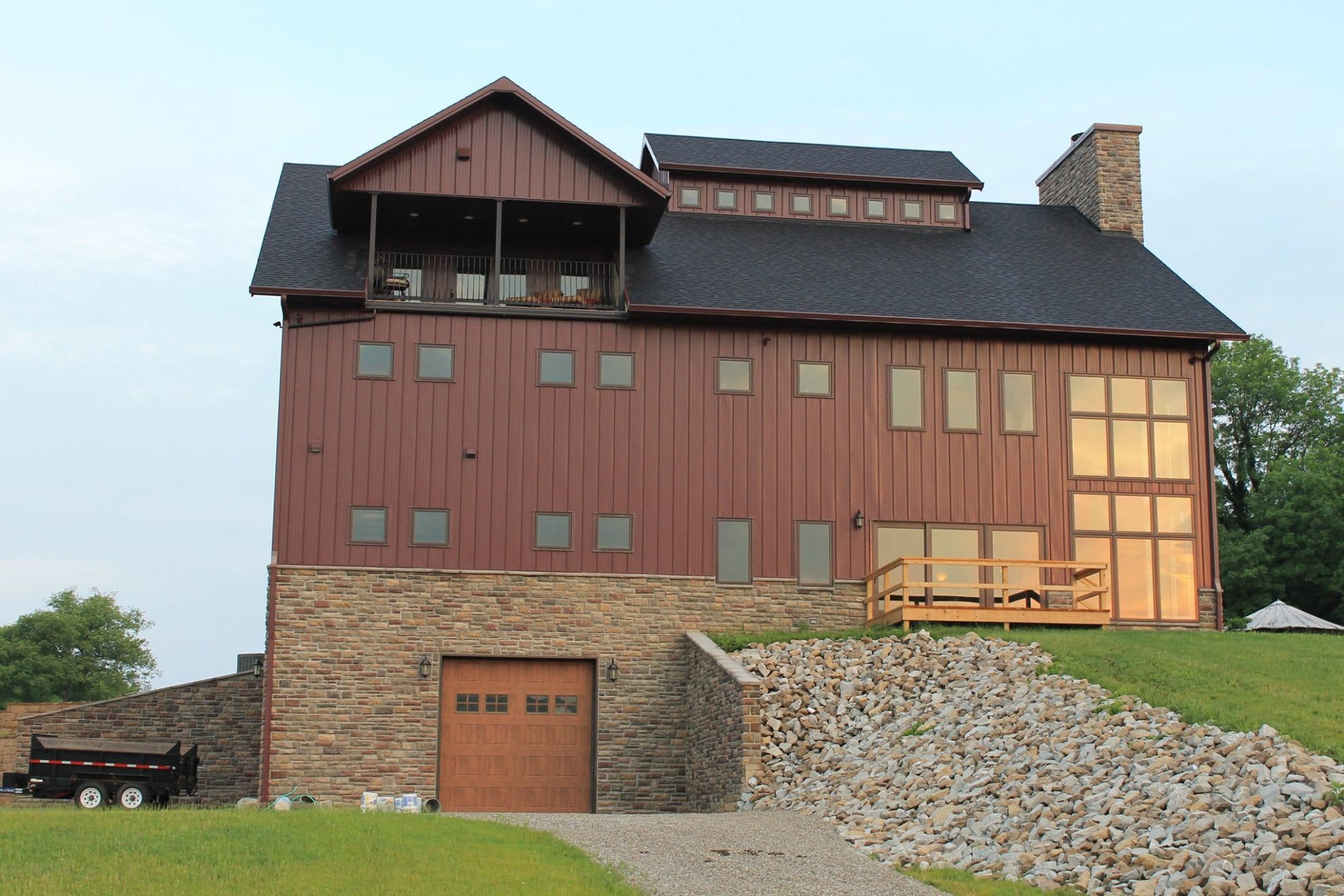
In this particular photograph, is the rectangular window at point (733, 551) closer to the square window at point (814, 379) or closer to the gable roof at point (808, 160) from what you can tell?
the square window at point (814, 379)

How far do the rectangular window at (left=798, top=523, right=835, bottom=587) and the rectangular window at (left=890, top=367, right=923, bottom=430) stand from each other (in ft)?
7.91

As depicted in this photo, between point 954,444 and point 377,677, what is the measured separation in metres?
11.1

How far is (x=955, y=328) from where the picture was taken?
28.3 metres

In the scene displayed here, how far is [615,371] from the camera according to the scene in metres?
27.4

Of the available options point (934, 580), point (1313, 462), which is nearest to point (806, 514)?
point (934, 580)

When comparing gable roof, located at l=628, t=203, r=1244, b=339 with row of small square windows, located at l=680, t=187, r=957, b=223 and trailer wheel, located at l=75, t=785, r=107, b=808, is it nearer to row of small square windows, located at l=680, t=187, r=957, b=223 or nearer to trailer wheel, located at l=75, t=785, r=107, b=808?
row of small square windows, located at l=680, t=187, r=957, b=223

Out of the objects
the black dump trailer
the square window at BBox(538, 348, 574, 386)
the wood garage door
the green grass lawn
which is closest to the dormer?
the square window at BBox(538, 348, 574, 386)

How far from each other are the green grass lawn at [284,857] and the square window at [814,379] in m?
12.0

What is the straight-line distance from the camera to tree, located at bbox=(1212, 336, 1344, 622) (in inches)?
1699

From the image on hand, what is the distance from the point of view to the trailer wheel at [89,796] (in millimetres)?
23312

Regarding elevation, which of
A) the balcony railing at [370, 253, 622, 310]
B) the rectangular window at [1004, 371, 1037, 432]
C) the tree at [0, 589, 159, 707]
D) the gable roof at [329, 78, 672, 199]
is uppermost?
the gable roof at [329, 78, 672, 199]

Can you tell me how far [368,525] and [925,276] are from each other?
467 inches

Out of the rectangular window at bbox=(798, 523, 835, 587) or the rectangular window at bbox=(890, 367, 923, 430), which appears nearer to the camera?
the rectangular window at bbox=(798, 523, 835, 587)

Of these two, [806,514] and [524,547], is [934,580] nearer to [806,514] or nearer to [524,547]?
[806,514]
